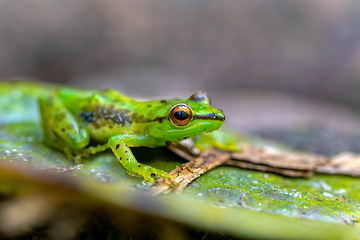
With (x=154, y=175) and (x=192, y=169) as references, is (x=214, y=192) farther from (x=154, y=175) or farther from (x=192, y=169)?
(x=154, y=175)

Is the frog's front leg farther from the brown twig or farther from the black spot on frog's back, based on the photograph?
the black spot on frog's back

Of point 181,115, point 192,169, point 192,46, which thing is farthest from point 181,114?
point 192,46

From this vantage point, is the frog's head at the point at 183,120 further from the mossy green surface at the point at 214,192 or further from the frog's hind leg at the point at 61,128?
the frog's hind leg at the point at 61,128

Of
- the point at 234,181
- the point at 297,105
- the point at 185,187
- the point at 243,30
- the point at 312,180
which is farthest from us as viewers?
the point at 243,30

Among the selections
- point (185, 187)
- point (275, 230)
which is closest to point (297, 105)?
point (185, 187)

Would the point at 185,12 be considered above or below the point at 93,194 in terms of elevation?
above

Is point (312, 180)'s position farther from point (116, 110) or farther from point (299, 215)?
point (116, 110)
